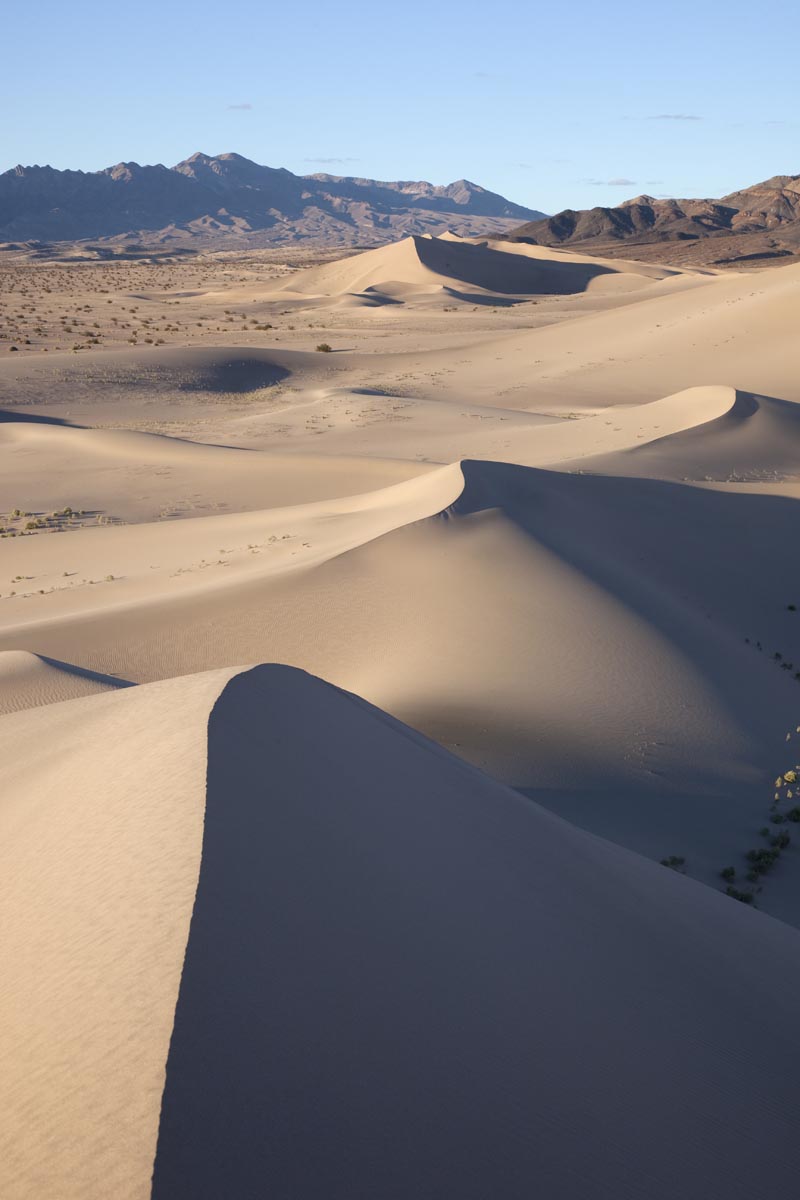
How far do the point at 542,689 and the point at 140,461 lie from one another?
46.8 feet

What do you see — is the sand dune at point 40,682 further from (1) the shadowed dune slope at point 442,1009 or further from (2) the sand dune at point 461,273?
(2) the sand dune at point 461,273

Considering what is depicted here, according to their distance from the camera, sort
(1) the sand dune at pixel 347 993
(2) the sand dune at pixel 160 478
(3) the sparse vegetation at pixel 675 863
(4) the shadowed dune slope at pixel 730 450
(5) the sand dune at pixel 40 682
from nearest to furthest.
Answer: (1) the sand dune at pixel 347 993, (3) the sparse vegetation at pixel 675 863, (5) the sand dune at pixel 40 682, (4) the shadowed dune slope at pixel 730 450, (2) the sand dune at pixel 160 478

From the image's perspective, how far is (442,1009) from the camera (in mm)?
3785

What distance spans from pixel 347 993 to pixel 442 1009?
35 centimetres

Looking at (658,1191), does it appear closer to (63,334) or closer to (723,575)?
(723,575)

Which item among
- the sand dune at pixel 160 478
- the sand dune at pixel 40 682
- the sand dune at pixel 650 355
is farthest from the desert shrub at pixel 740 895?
the sand dune at pixel 650 355

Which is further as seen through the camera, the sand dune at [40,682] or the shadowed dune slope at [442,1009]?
the sand dune at [40,682]

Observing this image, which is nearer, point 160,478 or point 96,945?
point 96,945

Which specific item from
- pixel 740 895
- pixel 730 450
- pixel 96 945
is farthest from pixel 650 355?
pixel 96 945

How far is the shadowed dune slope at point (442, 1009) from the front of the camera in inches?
123

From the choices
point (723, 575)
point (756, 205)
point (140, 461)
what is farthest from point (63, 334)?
point (756, 205)

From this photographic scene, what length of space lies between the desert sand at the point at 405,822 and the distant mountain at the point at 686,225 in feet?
281

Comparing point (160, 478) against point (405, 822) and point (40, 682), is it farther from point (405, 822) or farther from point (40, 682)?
point (405, 822)

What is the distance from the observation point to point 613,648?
10.2 m
